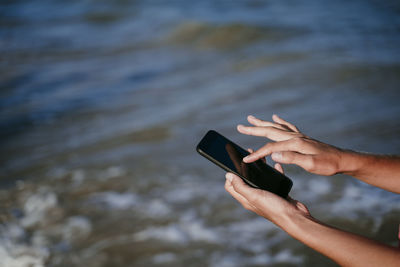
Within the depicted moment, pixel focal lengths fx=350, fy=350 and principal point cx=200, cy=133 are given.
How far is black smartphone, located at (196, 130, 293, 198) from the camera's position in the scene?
160 cm

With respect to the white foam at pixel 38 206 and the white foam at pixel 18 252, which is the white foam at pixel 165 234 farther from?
the white foam at pixel 38 206

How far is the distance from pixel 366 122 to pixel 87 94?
3.82 m

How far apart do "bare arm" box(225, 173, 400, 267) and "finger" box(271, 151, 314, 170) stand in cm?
15

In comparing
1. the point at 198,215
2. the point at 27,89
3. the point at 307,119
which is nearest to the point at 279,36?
the point at 307,119

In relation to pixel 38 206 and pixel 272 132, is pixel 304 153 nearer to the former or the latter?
pixel 272 132

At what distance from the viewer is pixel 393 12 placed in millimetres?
8062

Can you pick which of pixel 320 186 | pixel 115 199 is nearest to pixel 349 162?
pixel 320 186

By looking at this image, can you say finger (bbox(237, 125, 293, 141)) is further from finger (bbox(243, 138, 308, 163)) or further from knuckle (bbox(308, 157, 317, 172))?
knuckle (bbox(308, 157, 317, 172))

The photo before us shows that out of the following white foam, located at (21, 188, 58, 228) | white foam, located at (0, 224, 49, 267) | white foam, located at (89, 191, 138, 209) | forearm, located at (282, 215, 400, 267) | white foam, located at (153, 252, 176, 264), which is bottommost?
white foam, located at (153, 252, 176, 264)

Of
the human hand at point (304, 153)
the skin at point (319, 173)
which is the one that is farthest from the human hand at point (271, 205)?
the human hand at point (304, 153)

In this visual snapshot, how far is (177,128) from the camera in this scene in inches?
159

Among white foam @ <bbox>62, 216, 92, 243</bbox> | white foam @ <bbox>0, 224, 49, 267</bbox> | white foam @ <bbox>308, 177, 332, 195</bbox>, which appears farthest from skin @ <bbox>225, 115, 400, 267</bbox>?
white foam @ <bbox>0, 224, 49, 267</bbox>

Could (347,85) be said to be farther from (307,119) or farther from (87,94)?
(87,94)

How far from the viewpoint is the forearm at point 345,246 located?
1.13 meters
